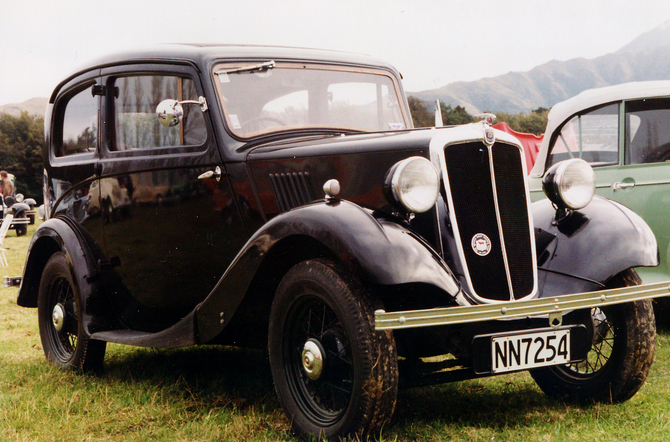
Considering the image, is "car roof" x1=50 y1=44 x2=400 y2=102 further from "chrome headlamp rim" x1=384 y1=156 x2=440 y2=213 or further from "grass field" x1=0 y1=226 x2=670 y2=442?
"grass field" x1=0 y1=226 x2=670 y2=442

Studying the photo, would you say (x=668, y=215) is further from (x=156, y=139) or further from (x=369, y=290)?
(x=156, y=139)

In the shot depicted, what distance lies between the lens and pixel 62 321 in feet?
13.8

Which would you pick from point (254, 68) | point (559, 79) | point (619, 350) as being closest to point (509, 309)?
point (619, 350)

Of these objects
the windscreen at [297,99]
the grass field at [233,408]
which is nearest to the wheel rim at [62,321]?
the grass field at [233,408]

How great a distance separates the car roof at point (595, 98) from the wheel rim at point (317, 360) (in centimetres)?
351

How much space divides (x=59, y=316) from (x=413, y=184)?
9.14 feet

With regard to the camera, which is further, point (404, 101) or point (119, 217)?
point (404, 101)

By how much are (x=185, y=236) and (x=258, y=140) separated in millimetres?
688

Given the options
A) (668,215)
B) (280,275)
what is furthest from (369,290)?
(668,215)

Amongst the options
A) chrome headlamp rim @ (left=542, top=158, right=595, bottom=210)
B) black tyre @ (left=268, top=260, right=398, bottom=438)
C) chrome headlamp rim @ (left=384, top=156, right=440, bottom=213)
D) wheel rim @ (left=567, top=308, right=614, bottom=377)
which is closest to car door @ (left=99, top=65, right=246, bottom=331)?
black tyre @ (left=268, top=260, right=398, bottom=438)

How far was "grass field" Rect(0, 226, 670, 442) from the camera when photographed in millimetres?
2809

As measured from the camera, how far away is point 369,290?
248 cm

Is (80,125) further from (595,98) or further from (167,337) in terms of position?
(595,98)

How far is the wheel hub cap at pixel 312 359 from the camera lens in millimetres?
2564
